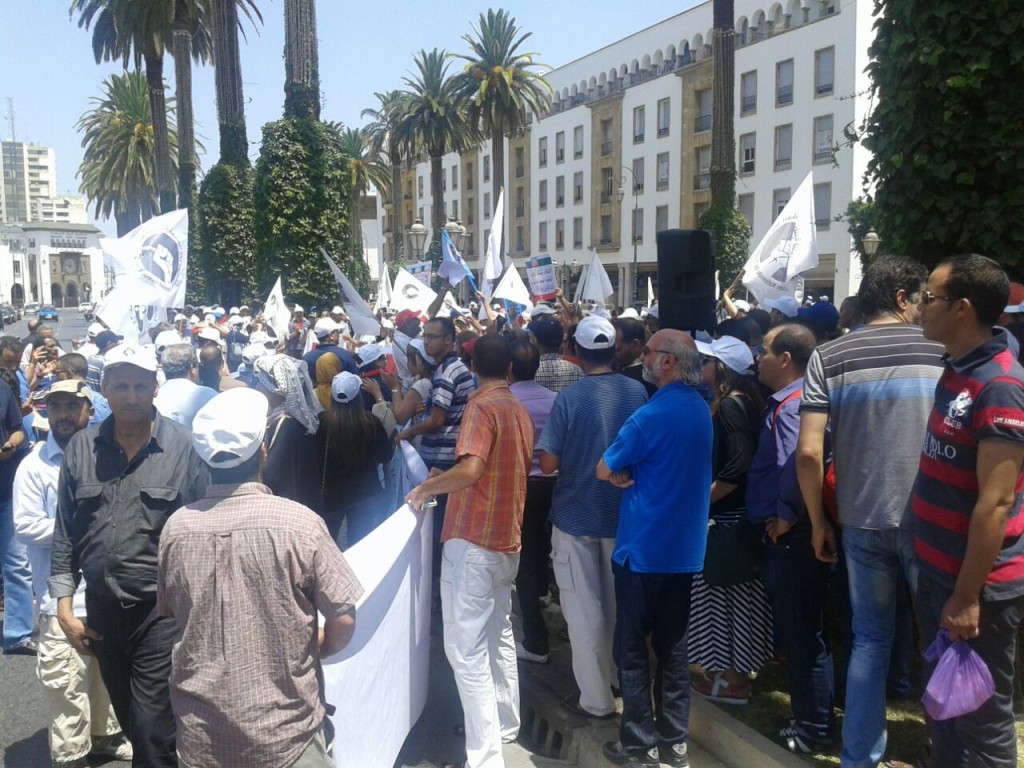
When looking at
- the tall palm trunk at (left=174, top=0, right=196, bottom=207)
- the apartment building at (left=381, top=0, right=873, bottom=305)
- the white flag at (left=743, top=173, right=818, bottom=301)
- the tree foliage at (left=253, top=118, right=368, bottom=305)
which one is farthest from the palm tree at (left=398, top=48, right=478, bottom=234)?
the white flag at (left=743, top=173, right=818, bottom=301)

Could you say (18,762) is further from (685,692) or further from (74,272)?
(74,272)

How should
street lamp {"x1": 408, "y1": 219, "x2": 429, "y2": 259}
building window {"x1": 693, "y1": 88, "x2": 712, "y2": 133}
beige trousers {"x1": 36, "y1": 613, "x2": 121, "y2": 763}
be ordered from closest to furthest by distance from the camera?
beige trousers {"x1": 36, "y1": 613, "x2": 121, "y2": 763} < street lamp {"x1": 408, "y1": 219, "x2": 429, "y2": 259} < building window {"x1": 693, "y1": 88, "x2": 712, "y2": 133}

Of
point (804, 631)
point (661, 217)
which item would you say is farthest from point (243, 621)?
point (661, 217)

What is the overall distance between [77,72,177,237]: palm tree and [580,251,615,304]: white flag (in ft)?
108

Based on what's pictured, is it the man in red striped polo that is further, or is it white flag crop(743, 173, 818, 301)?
white flag crop(743, 173, 818, 301)

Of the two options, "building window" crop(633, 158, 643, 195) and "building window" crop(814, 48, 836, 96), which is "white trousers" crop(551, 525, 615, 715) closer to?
"building window" crop(814, 48, 836, 96)

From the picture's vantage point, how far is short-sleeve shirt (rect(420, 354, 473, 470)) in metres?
5.77

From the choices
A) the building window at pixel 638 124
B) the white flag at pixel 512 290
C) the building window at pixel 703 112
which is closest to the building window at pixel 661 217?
the building window at pixel 638 124

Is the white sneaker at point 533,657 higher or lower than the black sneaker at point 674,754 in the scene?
lower

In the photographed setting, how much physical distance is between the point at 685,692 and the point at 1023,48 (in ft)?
13.1

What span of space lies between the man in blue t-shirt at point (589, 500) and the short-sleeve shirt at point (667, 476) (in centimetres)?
41

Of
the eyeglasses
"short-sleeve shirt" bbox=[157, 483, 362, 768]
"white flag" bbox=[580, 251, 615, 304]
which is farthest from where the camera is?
"white flag" bbox=[580, 251, 615, 304]

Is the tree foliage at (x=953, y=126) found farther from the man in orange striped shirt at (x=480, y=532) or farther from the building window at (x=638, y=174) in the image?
the building window at (x=638, y=174)

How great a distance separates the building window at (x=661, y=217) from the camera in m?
51.6
